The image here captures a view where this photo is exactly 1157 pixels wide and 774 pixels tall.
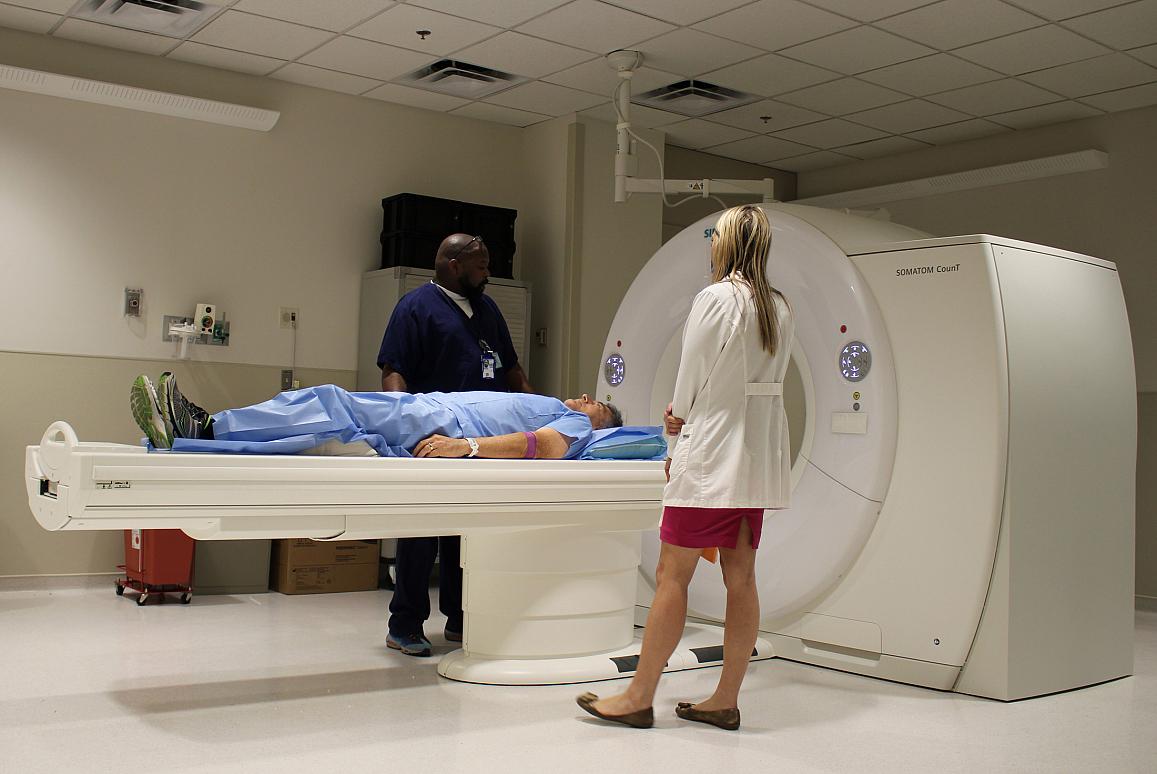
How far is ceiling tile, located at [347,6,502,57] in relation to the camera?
446 centimetres

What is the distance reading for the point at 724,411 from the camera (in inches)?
105

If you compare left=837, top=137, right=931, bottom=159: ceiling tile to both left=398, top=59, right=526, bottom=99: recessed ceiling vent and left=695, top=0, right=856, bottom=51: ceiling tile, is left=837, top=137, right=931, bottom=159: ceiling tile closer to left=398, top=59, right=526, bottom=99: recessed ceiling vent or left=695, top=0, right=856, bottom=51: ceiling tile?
left=695, top=0, right=856, bottom=51: ceiling tile

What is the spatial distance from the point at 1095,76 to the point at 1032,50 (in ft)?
1.67

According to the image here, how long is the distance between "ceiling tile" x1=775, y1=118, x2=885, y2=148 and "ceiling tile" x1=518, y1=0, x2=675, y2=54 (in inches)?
63.8

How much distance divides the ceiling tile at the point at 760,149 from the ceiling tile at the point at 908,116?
59 cm

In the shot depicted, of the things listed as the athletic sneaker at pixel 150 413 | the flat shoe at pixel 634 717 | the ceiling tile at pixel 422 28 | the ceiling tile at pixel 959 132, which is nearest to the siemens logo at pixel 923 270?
the flat shoe at pixel 634 717

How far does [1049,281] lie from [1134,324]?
2282 millimetres

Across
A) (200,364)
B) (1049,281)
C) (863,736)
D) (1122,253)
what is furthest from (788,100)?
(863,736)

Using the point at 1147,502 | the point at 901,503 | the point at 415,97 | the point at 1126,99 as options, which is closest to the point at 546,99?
the point at 415,97

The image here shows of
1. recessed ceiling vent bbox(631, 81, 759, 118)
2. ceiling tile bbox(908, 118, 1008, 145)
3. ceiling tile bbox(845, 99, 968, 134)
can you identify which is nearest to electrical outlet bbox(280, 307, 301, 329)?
recessed ceiling vent bbox(631, 81, 759, 118)

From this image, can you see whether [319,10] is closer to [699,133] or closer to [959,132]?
[699,133]

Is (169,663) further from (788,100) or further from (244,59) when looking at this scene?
(788,100)

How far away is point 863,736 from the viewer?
279 cm

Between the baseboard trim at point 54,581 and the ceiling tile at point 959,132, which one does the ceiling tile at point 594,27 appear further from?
the baseboard trim at point 54,581
